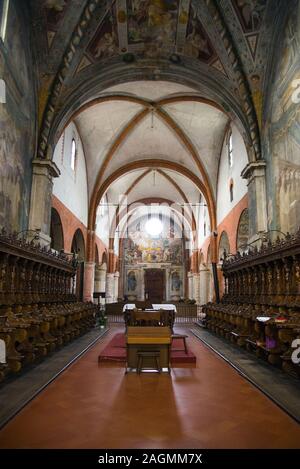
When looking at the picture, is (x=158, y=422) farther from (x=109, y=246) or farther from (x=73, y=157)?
(x=109, y=246)

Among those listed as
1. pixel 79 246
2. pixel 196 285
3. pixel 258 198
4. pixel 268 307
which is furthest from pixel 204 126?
pixel 196 285

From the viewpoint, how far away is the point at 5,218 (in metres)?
9.52

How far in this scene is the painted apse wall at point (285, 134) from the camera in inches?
368

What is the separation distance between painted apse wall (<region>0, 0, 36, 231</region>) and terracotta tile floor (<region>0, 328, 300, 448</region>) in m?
6.15

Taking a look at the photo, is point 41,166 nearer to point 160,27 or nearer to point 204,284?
point 160,27

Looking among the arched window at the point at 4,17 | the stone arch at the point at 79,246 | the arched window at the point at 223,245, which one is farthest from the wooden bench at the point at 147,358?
the arched window at the point at 223,245

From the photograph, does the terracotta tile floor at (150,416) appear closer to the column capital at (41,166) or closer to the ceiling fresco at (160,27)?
the column capital at (41,166)

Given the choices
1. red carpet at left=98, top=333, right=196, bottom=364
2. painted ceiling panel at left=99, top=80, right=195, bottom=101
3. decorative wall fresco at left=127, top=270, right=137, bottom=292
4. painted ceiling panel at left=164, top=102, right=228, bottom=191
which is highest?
painted ceiling panel at left=99, top=80, right=195, bottom=101

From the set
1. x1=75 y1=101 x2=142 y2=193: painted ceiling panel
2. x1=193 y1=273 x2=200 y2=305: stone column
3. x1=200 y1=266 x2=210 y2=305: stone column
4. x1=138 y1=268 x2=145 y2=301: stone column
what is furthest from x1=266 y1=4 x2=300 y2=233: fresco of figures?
x1=138 y1=268 x2=145 y2=301: stone column

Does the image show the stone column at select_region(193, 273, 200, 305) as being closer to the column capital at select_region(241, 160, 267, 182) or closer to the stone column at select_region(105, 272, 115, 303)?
the stone column at select_region(105, 272, 115, 303)

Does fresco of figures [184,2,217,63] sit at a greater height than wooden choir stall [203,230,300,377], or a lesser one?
greater

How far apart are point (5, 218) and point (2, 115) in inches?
111

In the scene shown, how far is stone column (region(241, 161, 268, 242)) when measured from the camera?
1161cm

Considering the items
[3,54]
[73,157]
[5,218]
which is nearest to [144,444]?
[5,218]
